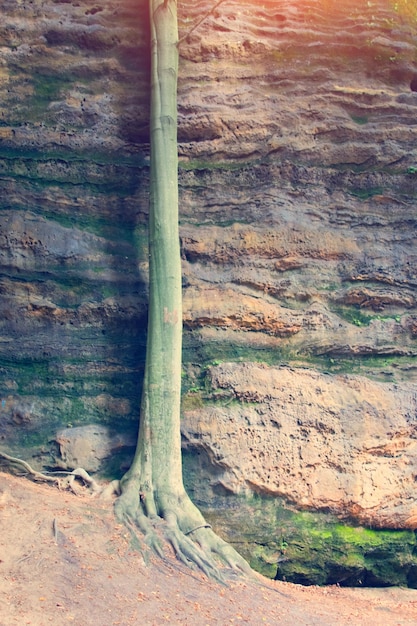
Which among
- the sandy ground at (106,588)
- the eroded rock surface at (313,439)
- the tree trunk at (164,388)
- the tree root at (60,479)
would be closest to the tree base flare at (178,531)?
the tree trunk at (164,388)

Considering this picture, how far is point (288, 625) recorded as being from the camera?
7363mm

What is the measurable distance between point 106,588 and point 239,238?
17.5 feet

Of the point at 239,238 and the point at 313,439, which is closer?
the point at 313,439

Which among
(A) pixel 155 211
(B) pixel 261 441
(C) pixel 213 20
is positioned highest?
(C) pixel 213 20

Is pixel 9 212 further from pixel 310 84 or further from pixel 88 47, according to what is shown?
pixel 310 84

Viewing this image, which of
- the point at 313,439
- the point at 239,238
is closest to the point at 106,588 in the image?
the point at 313,439

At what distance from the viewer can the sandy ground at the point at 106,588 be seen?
266 inches

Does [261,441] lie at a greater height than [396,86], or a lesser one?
lesser

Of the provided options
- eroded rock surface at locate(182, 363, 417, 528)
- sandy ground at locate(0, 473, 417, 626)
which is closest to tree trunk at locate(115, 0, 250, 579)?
sandy ground at locate(0, 473, 417, 626)

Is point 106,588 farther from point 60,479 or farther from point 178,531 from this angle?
point 60,479

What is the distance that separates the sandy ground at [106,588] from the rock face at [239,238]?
1.07 m

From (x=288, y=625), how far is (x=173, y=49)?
25.4 ft

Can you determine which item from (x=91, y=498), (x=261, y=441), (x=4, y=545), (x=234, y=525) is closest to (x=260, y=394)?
(x=261, y=441)

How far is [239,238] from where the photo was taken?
10.6 m
